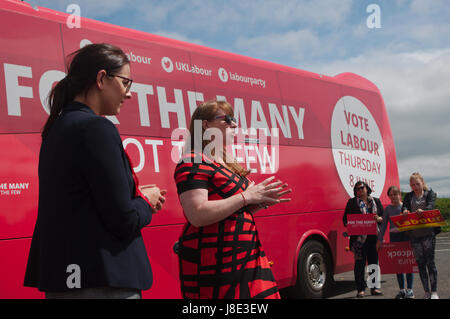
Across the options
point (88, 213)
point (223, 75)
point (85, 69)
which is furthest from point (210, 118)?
point (223, 75)

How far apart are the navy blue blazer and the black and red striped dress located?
29.4 inches

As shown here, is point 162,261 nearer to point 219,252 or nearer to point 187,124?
point 187,124

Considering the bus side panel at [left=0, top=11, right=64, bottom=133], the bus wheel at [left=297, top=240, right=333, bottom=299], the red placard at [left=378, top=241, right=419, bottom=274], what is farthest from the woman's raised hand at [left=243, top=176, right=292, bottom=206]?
the red placard at [left=378, top=241, right=419, bottom=274]

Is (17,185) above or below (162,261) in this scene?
above

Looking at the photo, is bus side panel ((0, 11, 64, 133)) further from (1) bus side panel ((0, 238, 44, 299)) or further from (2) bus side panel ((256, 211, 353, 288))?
(2) bus side panel ((256, 211, 353, 288))

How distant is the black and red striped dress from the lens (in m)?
2.57

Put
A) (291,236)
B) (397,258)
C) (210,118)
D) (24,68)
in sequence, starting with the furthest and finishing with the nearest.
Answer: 1. (397,258)
2. (291,236)
3. (24,68)
4. (210,118)

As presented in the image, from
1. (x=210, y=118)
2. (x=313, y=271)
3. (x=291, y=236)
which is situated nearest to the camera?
(x=210, y=118)

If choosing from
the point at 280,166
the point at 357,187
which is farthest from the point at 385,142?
the point at 280,166

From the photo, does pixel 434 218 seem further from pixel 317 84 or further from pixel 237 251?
pixel 237 251

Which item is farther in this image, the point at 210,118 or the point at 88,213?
the point at 210,118

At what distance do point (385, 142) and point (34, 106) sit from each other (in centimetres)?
729

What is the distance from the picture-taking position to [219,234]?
8.51ft

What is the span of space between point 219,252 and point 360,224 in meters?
6.13
